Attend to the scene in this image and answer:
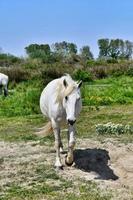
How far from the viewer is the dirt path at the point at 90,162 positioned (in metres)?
8.91

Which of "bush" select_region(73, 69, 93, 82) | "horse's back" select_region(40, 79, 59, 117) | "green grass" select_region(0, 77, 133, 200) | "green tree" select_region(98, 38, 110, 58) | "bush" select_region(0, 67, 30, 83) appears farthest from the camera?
"green tree" select_region(98, 38, 110, 58)

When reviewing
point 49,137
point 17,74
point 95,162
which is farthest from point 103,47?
point 95,162

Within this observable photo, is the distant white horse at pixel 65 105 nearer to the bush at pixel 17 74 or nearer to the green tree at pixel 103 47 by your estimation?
the bush at pixel 17 74

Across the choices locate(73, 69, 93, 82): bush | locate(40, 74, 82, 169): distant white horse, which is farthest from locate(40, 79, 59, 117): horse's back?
locate(73, 69, 93, 82): bush

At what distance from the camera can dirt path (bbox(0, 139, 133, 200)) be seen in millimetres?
8914

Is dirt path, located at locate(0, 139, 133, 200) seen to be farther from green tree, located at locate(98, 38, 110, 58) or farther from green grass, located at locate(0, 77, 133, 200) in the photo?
green tree, located at locate(98, 38, 110, 58)

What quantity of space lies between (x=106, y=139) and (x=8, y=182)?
149 inches

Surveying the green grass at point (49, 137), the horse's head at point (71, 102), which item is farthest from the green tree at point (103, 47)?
the horse's head at point (71, 102)

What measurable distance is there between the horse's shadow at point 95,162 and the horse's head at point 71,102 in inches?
46.6

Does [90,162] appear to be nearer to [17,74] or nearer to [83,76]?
[83,76]

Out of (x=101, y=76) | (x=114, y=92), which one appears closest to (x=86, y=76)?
(x=101, y=76)

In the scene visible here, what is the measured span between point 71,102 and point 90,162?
1.62m

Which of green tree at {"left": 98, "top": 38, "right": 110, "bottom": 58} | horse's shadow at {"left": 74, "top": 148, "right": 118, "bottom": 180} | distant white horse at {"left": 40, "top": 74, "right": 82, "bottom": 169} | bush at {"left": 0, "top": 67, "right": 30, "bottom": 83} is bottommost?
horse's shadow at {"left": 74, "top": 148, "right": 118, "bottom": 180}

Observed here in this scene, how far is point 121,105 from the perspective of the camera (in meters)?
21.7
